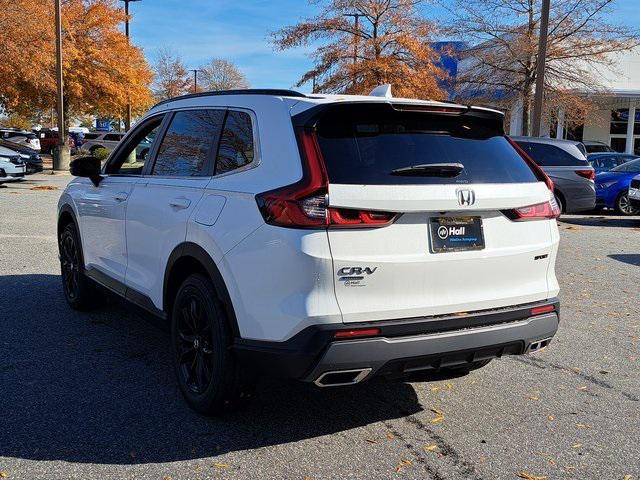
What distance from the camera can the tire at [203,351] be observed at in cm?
364

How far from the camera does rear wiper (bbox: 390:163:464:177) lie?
3439mm

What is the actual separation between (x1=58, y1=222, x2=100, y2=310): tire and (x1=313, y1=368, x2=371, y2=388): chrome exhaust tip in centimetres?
310

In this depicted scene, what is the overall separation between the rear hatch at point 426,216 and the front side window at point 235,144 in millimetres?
505

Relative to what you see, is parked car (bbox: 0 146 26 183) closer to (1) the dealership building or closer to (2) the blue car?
(2) the blue car

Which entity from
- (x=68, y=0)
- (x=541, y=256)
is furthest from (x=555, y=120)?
(x=541, y=256)

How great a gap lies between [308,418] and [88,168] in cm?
284

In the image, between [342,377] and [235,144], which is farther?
[235,144]

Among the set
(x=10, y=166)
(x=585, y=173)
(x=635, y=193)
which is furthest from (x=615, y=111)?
(x=10, y=166)

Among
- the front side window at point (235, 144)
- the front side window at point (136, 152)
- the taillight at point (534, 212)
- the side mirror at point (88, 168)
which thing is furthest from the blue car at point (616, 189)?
the front side window at point (235, 144)

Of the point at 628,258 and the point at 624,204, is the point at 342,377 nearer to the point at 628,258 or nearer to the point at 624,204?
the point at 628,258

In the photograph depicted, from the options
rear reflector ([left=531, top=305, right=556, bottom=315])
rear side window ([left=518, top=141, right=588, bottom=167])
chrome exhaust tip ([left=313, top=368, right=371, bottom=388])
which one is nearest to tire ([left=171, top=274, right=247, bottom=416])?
chrome exhaust tip ([left=313, top=368, right=371, bottom=388])

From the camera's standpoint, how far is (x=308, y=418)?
3.96 m

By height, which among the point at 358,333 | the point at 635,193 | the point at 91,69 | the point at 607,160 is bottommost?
the point at 358,333

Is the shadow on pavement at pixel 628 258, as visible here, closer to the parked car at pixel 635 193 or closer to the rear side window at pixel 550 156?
the rear side window at pixel 550 156
